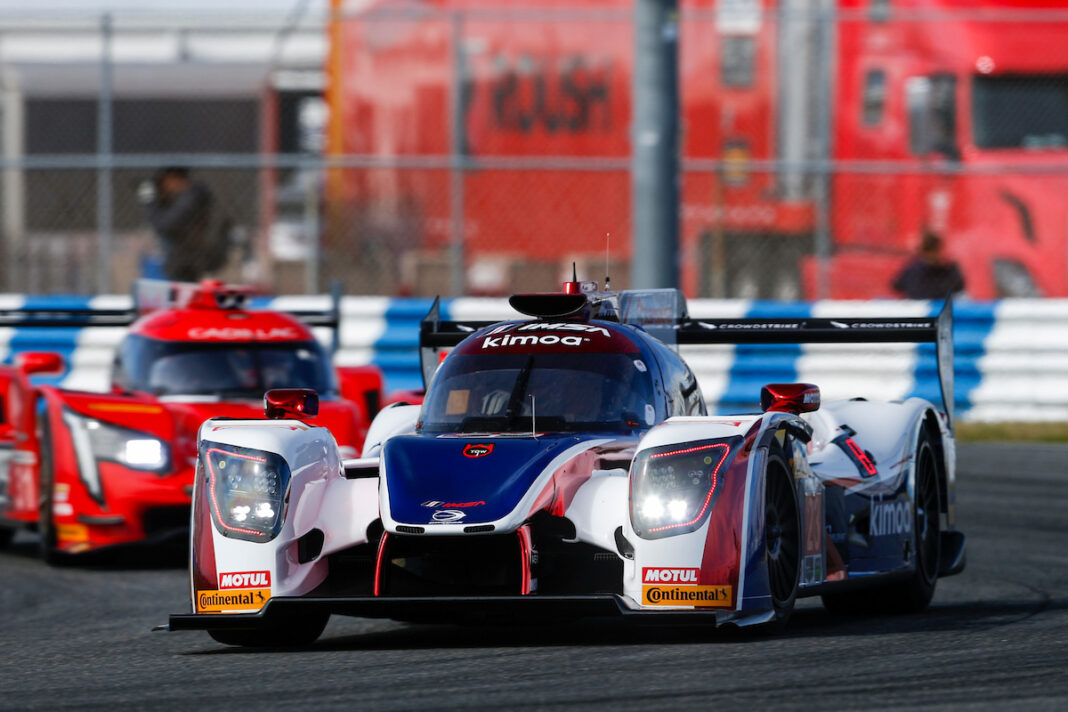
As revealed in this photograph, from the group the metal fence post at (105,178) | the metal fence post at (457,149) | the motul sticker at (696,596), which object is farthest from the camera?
the metal fence post at (457,149)

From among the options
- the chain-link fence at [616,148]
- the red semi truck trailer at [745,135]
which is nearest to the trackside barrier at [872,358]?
the chain-link fence at [616,148]

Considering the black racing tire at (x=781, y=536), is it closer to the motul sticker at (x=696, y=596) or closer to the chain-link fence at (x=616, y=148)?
the motul sticker at (x=696, y=596)

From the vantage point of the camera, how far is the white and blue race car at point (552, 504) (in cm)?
664

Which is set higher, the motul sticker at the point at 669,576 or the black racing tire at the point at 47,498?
the motul sticker at the point at 669,576

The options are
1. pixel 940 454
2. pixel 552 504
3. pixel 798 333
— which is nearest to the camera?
pixel 552 504

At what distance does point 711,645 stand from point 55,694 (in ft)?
6.96

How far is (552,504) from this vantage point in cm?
682

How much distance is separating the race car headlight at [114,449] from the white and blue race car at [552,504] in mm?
2585

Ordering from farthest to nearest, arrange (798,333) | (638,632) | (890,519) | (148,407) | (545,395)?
(148,407)
(798,333)
(890,519)
(545,395)
(638,632)

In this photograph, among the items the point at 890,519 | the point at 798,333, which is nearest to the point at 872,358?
the point at 798,333

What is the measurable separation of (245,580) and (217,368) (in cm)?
489

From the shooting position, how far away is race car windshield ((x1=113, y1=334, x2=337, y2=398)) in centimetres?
1169

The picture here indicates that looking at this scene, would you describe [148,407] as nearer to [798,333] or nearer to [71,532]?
[71,532]

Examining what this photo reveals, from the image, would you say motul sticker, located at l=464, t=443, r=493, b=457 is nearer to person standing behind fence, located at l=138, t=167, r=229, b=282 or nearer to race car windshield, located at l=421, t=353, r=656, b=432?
race car windshield, located at l=421, t=353, r=656, b=432
